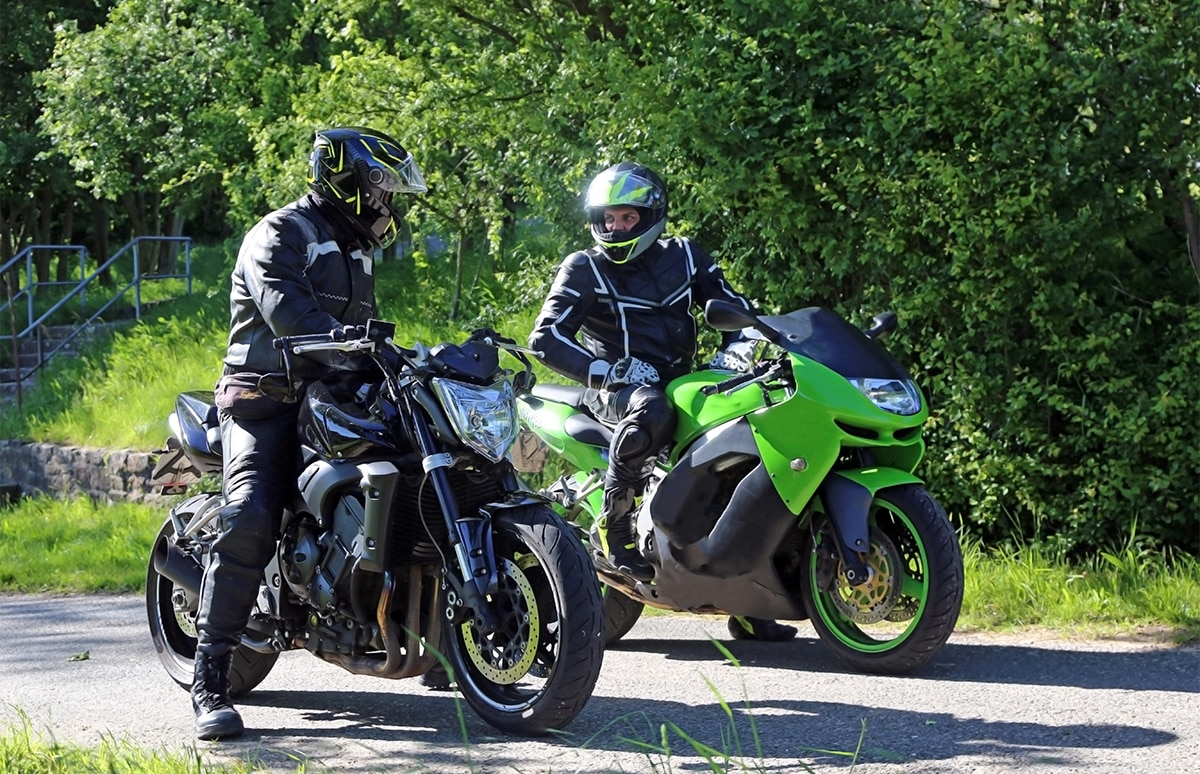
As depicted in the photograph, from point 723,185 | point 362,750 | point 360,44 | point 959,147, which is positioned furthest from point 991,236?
point 360,44

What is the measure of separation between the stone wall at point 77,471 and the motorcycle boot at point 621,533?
6965 mm

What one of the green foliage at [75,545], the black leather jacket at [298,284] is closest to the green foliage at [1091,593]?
the black leather jacket at [298,284]

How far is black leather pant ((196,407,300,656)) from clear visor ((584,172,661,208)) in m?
1.91

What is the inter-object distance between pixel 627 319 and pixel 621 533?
3.06 ft

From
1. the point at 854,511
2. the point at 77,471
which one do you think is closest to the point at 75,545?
the point at 77,471

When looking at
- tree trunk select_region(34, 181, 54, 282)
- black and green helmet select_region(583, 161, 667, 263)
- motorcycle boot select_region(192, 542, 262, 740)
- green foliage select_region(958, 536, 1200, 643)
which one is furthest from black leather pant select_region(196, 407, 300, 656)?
tree trunk select_region(34, 181, 54, 282)

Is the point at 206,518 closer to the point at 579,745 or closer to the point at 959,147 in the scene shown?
the point at 579,745

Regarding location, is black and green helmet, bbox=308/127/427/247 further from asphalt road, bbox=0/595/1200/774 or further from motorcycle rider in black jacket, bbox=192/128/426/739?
asphalt road, bbox=0/595/1200/774

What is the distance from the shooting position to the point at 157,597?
20.3ft

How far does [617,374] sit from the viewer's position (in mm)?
6551

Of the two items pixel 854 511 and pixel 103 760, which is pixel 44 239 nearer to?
pixel 854 511

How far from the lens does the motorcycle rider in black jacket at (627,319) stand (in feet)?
21.4

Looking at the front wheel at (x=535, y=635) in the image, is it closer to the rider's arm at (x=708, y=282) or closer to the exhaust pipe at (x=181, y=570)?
the exhaust pipe at (x=181, y=570)

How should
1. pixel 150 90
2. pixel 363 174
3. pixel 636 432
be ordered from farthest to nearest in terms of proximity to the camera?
1. pixel 150 90
2. pixel 636 432
3. pixel 363 174
